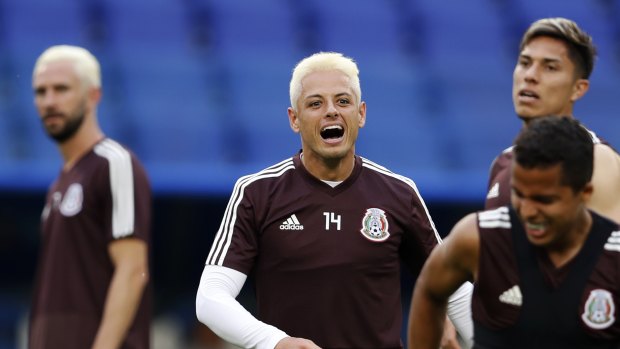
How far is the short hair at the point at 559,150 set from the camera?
3.74 metres

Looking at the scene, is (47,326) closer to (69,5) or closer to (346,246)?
(346,246)

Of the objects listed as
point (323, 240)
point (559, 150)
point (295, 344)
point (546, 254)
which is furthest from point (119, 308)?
point (559, 150)

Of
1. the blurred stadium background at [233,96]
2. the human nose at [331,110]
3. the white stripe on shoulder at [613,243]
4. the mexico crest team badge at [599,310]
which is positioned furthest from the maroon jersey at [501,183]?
the blurred stadium background at [233,96]

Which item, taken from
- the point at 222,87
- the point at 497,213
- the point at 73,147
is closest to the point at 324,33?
the point at 222,87

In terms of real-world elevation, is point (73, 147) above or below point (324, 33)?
below

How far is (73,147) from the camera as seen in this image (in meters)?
5.68

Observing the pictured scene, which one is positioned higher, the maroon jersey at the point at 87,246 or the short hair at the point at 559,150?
the short hair at the point at 559,150

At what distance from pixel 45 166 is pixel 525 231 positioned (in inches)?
277

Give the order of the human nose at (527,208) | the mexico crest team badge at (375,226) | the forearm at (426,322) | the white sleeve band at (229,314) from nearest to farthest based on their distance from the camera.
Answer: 1. the human nose at (527,208)
2. the forearm at (426,322)
3. the white sleeve band at (229,314)
4. the mexico crest team badge at (375,226)

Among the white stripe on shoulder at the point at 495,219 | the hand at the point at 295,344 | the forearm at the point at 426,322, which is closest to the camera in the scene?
the white stripe on shoulder at the point at 495,219

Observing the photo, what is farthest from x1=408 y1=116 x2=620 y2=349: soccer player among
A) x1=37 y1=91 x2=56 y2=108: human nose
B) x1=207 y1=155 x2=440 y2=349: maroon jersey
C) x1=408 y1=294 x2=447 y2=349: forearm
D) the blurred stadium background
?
the blurred stadium background

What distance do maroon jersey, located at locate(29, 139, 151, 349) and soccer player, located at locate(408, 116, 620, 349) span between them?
1973mm

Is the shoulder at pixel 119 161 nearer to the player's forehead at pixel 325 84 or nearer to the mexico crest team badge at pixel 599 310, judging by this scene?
the player's forehead at pixel 325 84

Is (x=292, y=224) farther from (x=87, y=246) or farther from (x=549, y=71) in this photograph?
(x=549, y=71)
